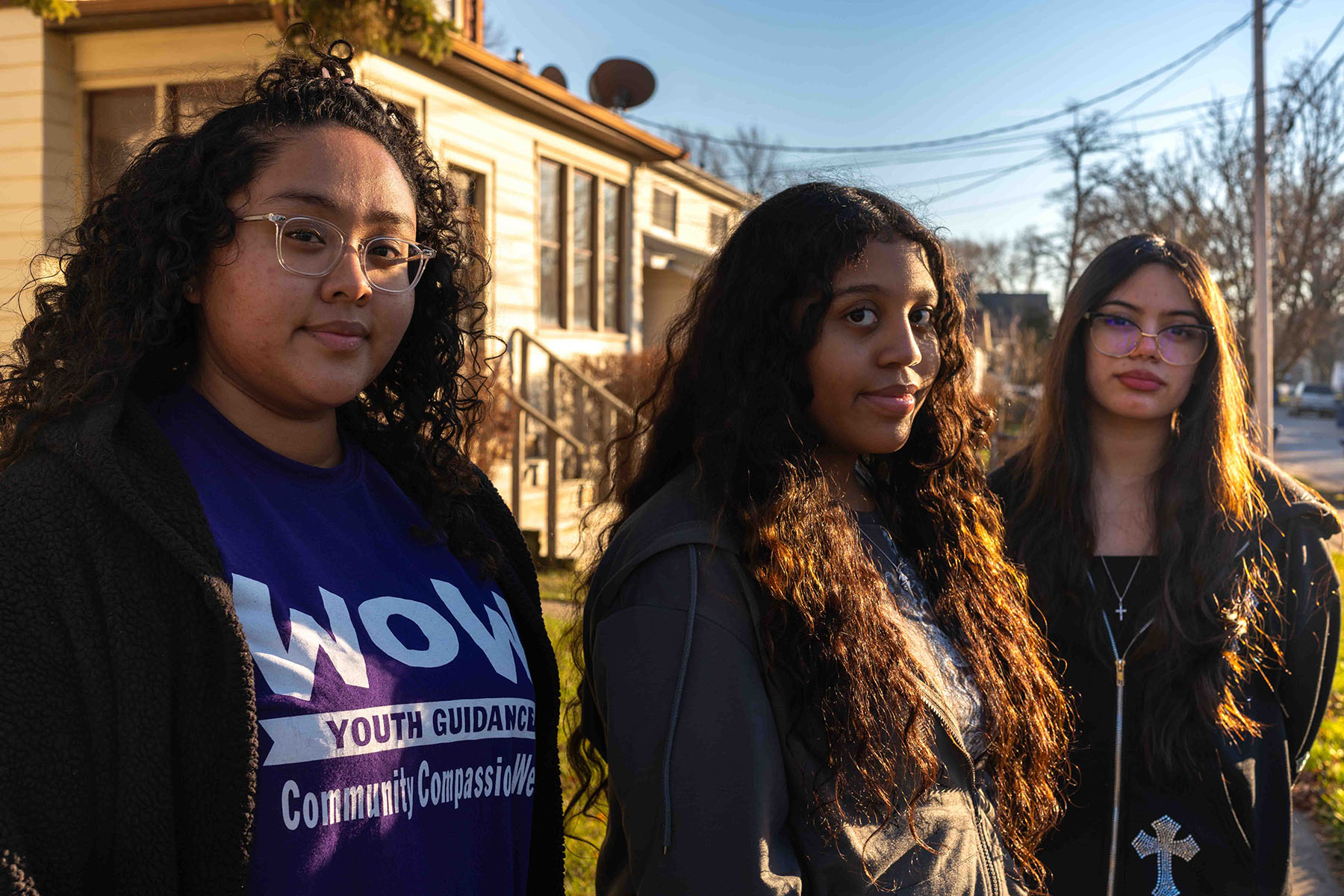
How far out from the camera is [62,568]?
4.33ft

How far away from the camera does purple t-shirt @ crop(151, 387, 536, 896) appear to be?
1.45 m

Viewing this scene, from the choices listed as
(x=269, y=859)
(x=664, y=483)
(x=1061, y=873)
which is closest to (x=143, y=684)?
(x=269, y=859)

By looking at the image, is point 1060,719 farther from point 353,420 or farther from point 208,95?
point 208,95

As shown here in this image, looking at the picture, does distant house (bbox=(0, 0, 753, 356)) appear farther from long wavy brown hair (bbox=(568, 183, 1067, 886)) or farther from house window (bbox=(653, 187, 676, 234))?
long wavy brown hair (bbox=(568, 183, 1067, 886))

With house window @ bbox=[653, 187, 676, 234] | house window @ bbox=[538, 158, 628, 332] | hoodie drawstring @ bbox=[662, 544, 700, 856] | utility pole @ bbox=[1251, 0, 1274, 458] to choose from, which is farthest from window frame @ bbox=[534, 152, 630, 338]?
hoodie drawstring @ bbox=[662, 544, 700, 856]

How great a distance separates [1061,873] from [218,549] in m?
2.23

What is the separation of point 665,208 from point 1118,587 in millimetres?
15541

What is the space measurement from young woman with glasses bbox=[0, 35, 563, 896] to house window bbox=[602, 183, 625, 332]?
1220cm

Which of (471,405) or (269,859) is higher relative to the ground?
(471,405)

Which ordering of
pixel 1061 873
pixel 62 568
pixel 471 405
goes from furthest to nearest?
pixel 1061 873, pixel 471 405, pixel 62 568

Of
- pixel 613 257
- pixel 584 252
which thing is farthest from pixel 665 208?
pixel 584 252

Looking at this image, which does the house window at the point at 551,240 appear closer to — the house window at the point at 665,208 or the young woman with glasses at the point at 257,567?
the house window at the point at 665,208

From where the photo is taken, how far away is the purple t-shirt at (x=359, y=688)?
1445 millimetres

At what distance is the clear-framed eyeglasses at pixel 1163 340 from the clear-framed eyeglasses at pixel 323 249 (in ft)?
6.66
